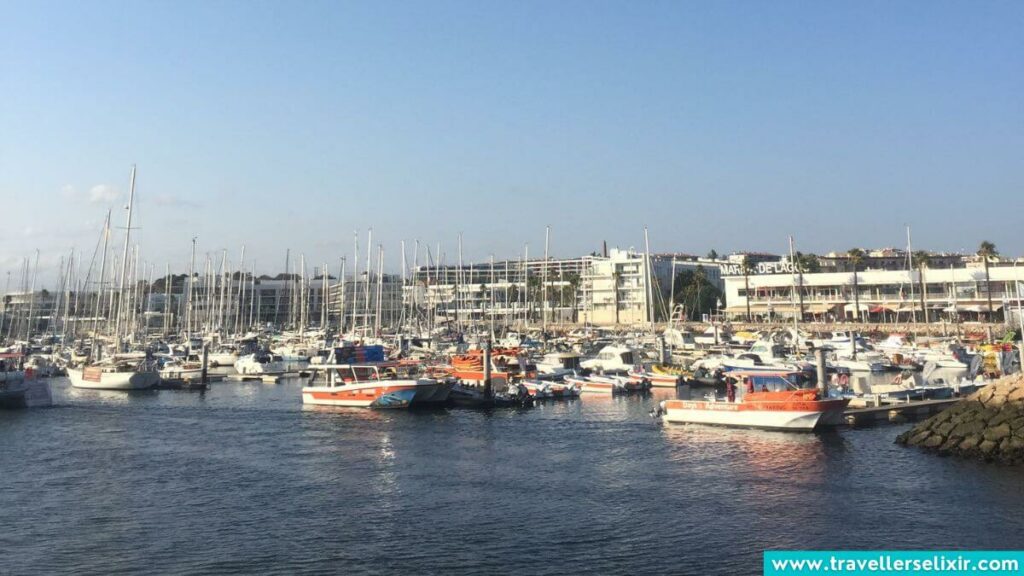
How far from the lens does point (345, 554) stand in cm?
2270

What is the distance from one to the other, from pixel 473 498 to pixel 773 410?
746 inches

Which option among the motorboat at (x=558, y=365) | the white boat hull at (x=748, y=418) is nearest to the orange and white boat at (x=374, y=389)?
the white boat hull at (x=748, y=418)

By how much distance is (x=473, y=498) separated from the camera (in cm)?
2891

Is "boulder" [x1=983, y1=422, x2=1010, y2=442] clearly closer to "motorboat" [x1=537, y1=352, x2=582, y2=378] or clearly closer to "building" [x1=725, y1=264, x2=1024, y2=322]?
"motorboat" [x1=537, y1=352, x2=582, y2=378]

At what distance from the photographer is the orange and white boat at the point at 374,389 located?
52156mm

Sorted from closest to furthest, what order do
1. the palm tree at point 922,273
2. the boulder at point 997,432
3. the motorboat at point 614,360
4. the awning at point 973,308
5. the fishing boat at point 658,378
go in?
1. the boulder at point 997,432
2. the fishing boat at point 658,378
3. the motorboat at point 614,360
4. the palm tree at point 922,273
5. the awning at point 973,308

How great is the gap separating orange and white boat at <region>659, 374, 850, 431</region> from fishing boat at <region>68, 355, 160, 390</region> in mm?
45668

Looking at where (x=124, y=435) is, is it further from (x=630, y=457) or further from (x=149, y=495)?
(x=630, y=457)

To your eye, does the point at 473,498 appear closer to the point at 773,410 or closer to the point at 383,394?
the point at 773,410

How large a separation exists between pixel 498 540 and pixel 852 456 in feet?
60.8

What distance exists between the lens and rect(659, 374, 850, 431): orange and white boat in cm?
4069

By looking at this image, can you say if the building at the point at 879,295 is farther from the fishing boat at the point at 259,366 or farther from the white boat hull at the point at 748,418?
the white boat hull at the point at 748,418

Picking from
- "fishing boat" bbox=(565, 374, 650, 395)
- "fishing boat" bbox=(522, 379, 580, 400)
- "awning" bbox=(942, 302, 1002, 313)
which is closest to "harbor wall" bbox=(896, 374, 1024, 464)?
"fishing boat" bbox=(522, 379, 580, 400)

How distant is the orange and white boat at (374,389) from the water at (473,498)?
19.0 feet
